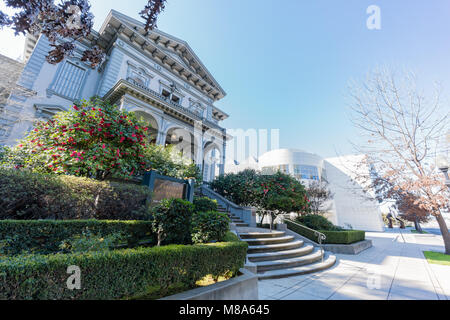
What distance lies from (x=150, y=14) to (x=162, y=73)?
16287 millimetres

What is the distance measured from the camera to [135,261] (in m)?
2.55

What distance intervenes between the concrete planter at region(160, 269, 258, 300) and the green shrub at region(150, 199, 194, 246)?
1.26m

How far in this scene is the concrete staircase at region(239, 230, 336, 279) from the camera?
555 centimetres

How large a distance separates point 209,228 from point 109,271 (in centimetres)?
248

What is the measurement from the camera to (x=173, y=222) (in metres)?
4.05

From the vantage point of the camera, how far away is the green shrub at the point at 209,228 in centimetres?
452

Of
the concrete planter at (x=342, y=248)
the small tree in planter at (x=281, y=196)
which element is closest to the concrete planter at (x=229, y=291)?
the concrete planter at (x=342, y=248)

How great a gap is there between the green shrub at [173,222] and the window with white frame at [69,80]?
525 inches

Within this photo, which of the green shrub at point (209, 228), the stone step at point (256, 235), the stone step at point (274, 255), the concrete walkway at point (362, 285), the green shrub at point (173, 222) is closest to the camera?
the green shrub at point (173, 222)

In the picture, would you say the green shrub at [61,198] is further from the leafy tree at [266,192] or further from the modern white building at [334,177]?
the modern white building at [334,177]

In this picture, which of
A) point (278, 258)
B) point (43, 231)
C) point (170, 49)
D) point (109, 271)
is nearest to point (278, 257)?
point (278, 258)

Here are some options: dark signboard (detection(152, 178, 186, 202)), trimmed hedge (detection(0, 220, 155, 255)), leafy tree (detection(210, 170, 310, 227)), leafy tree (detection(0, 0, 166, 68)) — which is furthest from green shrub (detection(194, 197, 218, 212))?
leafy tree (detection(0, 0, 166, 68))
